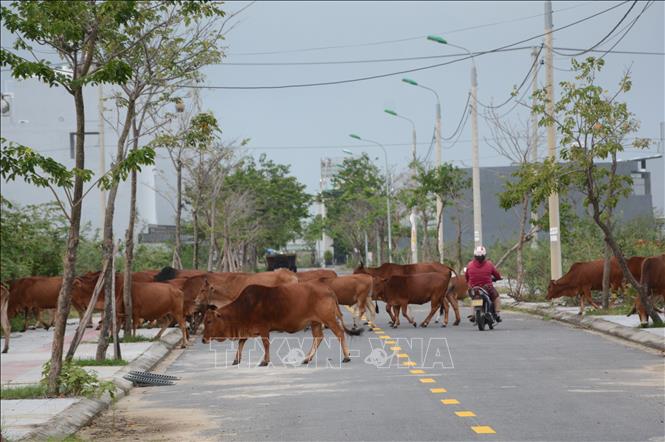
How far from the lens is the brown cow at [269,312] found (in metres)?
17.2

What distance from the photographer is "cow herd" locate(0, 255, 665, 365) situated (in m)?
17.2

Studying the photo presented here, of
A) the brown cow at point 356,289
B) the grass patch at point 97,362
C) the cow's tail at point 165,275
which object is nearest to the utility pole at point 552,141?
the brown cow at point 356,289

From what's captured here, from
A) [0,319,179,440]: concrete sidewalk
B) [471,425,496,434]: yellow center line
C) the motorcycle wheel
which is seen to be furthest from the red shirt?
[471,425,496,434]: yellow center line

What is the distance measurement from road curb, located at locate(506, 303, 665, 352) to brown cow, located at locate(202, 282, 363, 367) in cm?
623

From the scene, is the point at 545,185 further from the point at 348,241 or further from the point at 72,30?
the point at 348,241

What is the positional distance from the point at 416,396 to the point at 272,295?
14.4ft

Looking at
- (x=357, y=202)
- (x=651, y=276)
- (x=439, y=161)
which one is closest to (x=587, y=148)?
(x=651, y=276)

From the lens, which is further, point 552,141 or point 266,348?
point 552,141

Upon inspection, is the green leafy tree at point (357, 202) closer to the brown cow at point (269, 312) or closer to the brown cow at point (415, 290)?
the brown cow at point (415, 290)

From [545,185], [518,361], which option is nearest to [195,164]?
[545,185]

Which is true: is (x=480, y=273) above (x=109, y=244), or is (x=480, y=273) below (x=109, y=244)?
below

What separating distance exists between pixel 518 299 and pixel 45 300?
14.8 metres

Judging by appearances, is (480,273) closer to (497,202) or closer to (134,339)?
(134,339)

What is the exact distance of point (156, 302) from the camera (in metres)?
23.2
